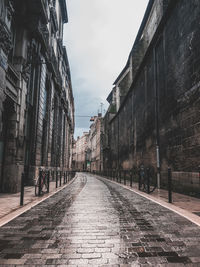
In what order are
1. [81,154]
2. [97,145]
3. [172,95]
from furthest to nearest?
[81,154]
[97,145]
[172,95]

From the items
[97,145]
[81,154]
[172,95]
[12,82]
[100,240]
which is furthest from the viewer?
[81,154]

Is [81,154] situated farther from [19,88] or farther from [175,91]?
[175,91]

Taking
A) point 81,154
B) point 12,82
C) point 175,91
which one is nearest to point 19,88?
point 12,82

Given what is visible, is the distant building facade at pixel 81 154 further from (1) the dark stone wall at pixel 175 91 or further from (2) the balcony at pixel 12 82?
(2) the balcony at pixel 12 82

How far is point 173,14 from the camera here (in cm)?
1152

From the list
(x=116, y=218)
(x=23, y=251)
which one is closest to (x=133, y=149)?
(x=116, y=218)

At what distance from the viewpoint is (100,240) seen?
3.23 meters

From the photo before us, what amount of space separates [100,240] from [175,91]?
9320 mm

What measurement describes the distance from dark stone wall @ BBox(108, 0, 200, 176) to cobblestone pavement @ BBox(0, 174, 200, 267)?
5296mm

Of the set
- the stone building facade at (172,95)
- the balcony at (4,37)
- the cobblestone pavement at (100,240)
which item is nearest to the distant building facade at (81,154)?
the stone building facade at (172,95)

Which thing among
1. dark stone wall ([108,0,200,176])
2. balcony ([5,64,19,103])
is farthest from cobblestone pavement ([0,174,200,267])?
balcony ([5,64,19,103])

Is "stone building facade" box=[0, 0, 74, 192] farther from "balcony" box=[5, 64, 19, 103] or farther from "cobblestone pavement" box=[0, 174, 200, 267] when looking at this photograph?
"cobblestone pavement" box=[0, 174, 200, 267]

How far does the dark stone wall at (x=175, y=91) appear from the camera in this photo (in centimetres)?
881

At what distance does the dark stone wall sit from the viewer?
8.81 metres
